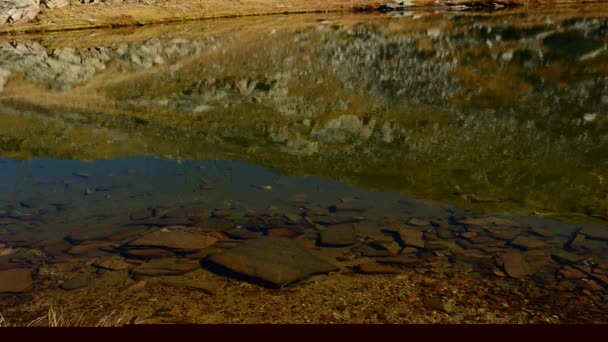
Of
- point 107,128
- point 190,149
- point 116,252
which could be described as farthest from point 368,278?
point 107,128

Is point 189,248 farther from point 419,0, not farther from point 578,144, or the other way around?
point 419,0

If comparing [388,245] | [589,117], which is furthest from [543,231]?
[589,117]

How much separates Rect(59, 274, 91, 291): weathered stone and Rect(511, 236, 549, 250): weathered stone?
320 inches

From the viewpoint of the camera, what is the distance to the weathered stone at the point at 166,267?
9.44 metres

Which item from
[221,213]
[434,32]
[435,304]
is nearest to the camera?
[435,304]

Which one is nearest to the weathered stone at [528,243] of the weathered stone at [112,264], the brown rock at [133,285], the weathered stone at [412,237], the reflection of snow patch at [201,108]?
the weathered stone at [412,237]

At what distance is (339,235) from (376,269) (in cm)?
165

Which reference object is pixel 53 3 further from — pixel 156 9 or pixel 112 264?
pixel 112 264

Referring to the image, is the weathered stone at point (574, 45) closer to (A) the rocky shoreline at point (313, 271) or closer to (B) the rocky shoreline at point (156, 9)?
(A) the rocky shoreline at point (313, 271)

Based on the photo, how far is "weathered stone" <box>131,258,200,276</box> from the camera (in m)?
9.44

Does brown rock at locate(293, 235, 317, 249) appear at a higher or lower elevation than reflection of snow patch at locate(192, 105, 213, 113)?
lower

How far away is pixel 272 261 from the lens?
9555 millimetres

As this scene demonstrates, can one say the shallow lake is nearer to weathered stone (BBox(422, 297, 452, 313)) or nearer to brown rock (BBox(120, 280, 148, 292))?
brown rock (BBox(120, 280, 148, 292))

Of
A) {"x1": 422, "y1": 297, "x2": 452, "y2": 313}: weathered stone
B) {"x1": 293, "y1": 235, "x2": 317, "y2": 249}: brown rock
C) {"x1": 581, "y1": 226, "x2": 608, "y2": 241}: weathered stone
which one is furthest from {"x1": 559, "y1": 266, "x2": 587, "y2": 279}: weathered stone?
{"x1": 293, "y1": 235, "x2": 317, "y2": 249}: brown rock
